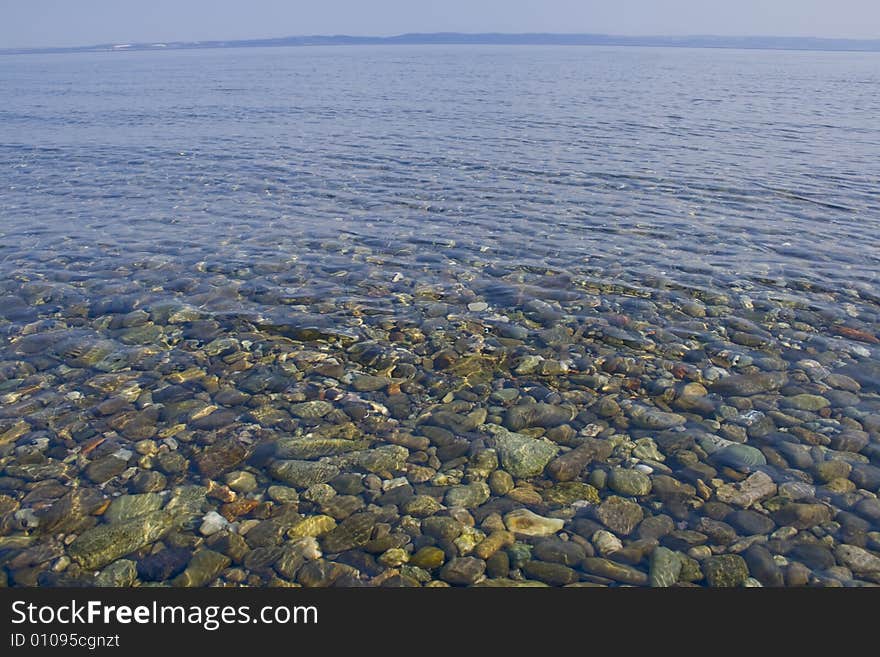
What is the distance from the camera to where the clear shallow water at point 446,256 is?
32.6 feet

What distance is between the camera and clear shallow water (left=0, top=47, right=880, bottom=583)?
32.6 ft

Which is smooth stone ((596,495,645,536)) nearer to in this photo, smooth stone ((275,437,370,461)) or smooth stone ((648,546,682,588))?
smooth stone ((648,546,682,588))

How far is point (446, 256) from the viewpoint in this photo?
15102 millimetres

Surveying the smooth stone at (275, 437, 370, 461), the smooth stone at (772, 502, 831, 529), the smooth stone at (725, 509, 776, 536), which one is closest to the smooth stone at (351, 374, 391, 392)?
the smooth stone at (275, 437, 370, 461)

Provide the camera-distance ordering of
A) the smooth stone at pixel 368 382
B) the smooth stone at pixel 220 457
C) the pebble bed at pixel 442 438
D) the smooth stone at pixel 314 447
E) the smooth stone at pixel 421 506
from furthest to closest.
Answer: the smooth stone at pixel 368 382
the smooth stone at pixel 314 447
the smooth stone at pixel 220 457
the smooth stone at pixel 421 506
the pebble bed at pixel 442 438

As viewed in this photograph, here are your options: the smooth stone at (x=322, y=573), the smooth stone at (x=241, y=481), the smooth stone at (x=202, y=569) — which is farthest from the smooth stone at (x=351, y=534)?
the smooth stone at (x=241, y=481)

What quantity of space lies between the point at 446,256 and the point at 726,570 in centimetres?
1013

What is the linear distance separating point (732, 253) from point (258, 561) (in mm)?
12958

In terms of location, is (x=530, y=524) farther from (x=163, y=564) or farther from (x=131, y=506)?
(x=131, y=506)

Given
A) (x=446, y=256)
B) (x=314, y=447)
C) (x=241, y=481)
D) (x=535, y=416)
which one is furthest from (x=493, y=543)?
(x=446, y=256)

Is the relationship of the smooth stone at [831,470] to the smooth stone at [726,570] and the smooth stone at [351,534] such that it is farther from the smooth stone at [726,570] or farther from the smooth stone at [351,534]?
the smooth stone at [351,534]

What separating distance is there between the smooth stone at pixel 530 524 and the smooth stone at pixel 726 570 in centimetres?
147

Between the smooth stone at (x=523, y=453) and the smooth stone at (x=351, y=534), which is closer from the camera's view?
the smooth stone at (x=351, y=534)

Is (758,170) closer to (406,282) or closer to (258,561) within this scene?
(406,282)
